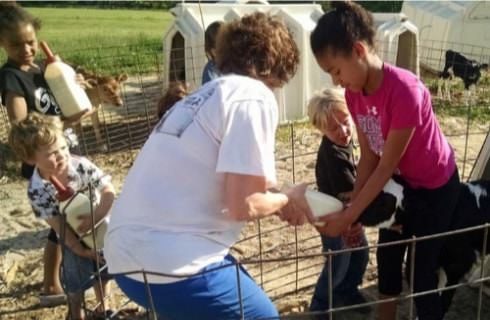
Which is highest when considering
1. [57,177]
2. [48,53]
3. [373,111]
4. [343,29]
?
[343,29]

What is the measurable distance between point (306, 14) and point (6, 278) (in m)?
4.06

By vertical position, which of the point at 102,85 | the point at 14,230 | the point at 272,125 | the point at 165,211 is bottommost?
the point at 14,230

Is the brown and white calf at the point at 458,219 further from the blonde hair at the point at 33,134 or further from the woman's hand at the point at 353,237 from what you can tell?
the blonde hair at the point at 33,134

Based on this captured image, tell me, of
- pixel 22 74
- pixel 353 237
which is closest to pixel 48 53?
pixel 22 74

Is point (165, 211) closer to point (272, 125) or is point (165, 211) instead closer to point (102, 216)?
point (272, 125)

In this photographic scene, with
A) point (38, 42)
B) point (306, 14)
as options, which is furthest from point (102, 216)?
point (306, 14)

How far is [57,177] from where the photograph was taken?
6.69 feet

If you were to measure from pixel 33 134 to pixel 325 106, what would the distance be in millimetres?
1020

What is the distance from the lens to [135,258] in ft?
4.46

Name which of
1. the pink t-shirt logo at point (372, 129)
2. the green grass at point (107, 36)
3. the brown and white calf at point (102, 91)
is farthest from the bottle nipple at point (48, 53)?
the green grass at point (107, 36)

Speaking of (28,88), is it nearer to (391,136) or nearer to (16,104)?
(16,104)

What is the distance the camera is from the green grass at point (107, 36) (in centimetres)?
794

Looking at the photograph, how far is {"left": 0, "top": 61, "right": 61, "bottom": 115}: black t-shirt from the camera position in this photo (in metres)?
2.35

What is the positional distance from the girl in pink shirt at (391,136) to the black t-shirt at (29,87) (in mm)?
1323
